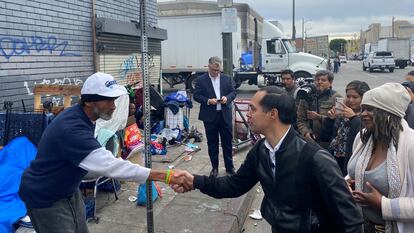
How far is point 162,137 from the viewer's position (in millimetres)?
8430

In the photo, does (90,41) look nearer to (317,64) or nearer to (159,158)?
(159,158)

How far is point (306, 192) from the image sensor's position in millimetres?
2189

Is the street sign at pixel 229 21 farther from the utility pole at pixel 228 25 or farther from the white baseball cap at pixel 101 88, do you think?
the white baseball cap at pixel 101 88

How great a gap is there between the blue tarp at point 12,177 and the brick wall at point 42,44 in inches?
56.5

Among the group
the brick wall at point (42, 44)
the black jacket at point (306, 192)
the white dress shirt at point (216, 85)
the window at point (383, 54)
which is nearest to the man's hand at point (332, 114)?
the white dress shirt at point (216, 85)

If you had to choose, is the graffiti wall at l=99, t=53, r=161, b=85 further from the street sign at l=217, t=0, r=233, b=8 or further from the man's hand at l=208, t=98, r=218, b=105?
the man's hand at l=208, t=98, r=218, b=105

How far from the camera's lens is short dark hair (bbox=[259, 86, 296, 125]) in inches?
92.8

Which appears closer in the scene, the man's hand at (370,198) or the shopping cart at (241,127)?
the man's hand at (370,198)

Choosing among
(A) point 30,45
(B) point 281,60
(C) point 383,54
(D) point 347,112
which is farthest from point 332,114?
(C) point 383,54

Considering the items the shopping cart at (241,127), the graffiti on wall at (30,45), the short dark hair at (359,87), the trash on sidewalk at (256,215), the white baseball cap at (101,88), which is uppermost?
the graffiti on wall at (30,45)

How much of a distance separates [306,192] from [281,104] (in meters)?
0.53

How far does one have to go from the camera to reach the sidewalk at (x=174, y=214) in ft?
15.0

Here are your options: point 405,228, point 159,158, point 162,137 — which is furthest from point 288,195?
point 162,137

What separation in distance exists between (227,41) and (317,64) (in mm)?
14460
